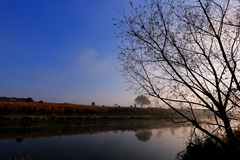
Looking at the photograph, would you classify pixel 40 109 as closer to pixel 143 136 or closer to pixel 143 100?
pixel 143 136

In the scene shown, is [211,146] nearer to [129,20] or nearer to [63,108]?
[129,20]

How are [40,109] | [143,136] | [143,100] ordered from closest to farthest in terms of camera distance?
[143,136], [40,109], [143,100]

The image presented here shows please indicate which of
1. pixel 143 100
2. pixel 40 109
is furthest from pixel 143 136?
pixel 143 100

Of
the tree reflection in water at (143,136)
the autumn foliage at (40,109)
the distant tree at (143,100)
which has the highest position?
the distant tree at (143,100)

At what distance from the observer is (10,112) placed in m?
22.9

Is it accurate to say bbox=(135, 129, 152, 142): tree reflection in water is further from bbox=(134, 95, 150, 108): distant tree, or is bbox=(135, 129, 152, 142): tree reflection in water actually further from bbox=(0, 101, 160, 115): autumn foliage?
bbox=(0, 101, 160, 115): autumn foliage

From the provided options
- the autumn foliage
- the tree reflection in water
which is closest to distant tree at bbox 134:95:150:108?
the tree reflection in water

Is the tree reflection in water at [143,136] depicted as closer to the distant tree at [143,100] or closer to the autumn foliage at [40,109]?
the distant tree at [143,100]

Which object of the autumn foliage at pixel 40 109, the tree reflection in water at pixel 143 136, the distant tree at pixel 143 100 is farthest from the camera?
the autumn foliage at pixel 40 109

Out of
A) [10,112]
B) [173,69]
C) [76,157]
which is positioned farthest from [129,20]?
[10,112]

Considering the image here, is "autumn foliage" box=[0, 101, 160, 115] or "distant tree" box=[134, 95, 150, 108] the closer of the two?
"distant tree" box=[134, 95, 150, 108]

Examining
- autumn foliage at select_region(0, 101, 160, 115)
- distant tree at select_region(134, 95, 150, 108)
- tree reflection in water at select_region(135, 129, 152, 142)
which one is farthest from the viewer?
autumn foliage at select_region(0, 101, 160, 115)


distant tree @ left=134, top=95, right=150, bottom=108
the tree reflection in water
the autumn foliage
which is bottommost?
the tree reflection in water

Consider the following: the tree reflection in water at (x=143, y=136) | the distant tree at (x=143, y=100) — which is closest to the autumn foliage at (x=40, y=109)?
the distant tree at (x=143, y=100)
